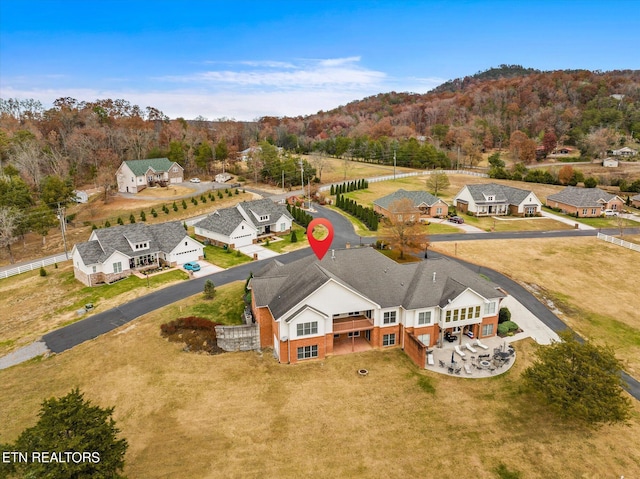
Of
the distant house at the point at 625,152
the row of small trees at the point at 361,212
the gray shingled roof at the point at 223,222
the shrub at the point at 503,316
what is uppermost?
the distant house at the point at 625,152

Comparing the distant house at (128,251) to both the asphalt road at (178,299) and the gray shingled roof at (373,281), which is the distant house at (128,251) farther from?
the gray shingled roof at (373,281)

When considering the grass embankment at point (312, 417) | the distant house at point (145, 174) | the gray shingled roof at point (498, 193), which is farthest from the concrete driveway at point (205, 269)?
the gray shingled roof at point (498, 193)

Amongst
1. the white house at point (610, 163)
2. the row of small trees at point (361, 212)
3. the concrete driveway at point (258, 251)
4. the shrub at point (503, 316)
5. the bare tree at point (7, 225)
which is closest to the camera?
the shrub at point (503, 316)

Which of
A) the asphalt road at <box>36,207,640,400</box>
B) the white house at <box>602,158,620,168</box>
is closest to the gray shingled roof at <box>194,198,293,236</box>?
the asphalt road at <box>36,207,640,400</box>

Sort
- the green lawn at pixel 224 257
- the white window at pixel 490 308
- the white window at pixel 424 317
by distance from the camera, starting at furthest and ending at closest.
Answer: the green lawn at pixel 224 257, the white window at pixel 490 308, the white window at pixel 424 317

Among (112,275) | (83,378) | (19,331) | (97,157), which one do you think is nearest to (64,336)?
(19,331)

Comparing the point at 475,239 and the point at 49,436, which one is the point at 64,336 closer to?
the point at 49,436

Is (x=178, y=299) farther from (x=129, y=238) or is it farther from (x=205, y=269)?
(x=129, y=238)
